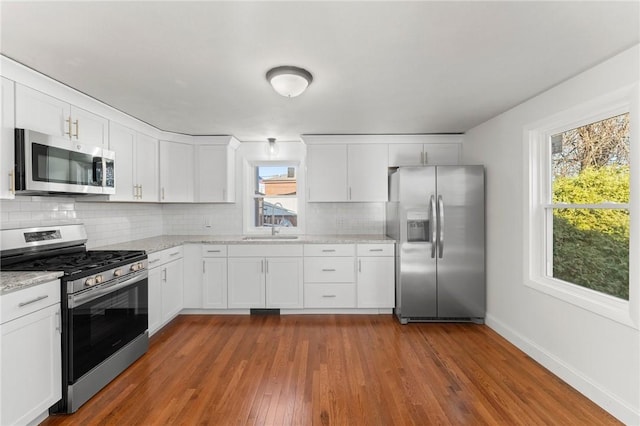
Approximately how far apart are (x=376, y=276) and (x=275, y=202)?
182cm

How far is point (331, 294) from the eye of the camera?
153 inches

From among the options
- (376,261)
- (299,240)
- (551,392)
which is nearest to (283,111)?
(299,240)

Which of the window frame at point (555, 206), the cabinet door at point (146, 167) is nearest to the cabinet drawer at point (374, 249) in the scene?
the window frame at point (555, 206)

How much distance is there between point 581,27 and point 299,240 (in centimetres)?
306

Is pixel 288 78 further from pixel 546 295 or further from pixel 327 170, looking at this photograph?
pixel 546 295

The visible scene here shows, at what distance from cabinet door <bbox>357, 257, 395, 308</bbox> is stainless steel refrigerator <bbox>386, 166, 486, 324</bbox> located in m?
0.24

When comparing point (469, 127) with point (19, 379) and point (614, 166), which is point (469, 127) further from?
point (19, 379)

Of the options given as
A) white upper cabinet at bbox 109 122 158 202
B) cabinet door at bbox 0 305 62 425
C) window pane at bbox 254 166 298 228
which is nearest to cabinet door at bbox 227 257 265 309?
window pane at bbox 254 166 298 228

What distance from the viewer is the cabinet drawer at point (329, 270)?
388 cm

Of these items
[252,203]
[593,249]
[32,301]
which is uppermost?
[252,203]

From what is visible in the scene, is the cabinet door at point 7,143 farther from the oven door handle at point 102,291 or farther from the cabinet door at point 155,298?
the cabinet door at point 155,298

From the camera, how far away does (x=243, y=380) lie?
2.45m

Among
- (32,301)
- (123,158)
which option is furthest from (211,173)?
(32,301)

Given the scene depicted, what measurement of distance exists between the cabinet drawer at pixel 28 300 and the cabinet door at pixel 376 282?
2857 millimetres
